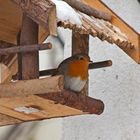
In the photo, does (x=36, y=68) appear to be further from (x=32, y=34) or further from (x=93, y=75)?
(x=93, y=75)

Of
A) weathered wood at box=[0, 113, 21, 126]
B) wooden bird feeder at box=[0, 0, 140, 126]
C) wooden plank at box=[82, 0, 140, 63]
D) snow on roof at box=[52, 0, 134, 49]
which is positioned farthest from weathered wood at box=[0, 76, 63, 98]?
wooden plank at box=[82, 0, 140, 63]

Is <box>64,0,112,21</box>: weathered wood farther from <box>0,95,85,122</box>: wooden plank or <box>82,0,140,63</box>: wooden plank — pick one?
<box>0,95,85,122</box>: wooden plank

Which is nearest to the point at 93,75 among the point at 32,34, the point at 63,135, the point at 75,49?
the point at 63,135

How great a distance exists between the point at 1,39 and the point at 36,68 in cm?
59

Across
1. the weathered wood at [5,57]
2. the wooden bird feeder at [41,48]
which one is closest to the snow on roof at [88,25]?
the wooden bird feeder at [41,48]

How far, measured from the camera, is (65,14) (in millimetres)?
2059

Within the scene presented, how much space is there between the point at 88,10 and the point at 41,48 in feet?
1.59

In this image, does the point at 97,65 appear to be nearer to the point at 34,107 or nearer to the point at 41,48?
the point at 34,107

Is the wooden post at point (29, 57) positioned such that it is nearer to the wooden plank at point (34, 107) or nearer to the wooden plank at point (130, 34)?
the wooden plank at point (34, 107)

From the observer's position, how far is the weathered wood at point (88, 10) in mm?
2389

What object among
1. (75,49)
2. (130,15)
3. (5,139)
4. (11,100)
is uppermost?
(130,15)

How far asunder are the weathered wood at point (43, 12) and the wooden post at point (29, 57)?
22cm

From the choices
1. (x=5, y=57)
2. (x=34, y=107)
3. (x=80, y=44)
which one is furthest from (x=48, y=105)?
(x=5, y=57)

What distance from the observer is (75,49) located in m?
2.56
